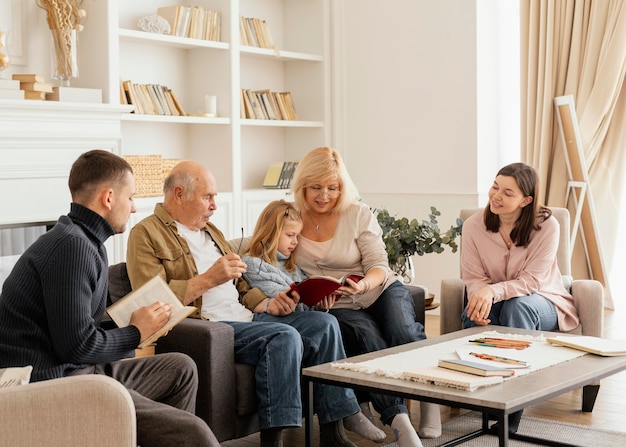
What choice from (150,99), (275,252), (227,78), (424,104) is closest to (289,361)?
(275,252)

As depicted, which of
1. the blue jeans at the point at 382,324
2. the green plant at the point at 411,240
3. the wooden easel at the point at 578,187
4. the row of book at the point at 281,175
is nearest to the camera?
the blue jeans at the point at 382,324

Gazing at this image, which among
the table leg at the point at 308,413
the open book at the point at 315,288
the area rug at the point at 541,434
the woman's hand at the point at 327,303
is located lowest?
the area rug at the point at 541,434

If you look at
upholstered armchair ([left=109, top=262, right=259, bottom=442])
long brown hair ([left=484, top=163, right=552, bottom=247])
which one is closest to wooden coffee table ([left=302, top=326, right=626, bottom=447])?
upholstered armchair ([left=109, top=262, right=259, bottom=442])

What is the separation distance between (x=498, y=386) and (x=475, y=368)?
11 cm

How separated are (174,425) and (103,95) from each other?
10.2ft

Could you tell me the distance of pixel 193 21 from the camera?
5.90m

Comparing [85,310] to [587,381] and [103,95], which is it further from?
[103,95]

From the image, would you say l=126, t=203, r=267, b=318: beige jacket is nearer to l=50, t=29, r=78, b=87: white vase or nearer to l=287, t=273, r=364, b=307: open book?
l=287, t=273, r=364, b=307: open book

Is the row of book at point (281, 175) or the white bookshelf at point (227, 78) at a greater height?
the white bookshelf at point (227, 78)

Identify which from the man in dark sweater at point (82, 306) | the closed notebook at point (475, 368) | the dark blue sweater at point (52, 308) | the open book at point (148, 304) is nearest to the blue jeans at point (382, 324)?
the closed notebook at point (475, 368)

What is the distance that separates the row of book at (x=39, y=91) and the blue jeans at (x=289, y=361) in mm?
1904

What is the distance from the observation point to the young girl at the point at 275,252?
3664 mm

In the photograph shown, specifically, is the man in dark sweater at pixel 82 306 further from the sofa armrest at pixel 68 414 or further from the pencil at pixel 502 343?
the pencil at pixel 502 343

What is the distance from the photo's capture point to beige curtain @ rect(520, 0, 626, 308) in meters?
6.05
